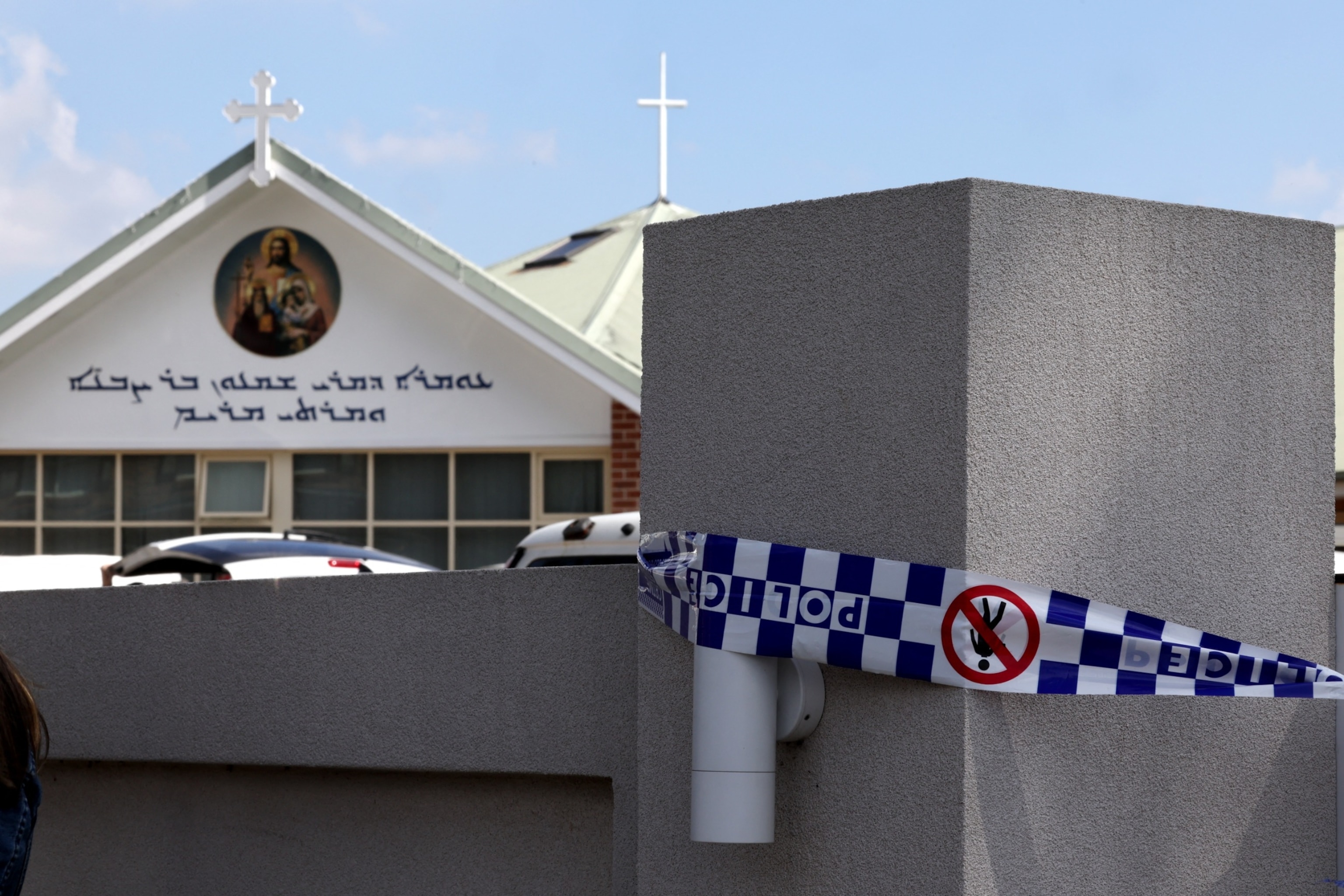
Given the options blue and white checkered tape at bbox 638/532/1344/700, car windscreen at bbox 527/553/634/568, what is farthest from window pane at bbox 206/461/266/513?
blue and white checkered tape at bbox 638/532/1344/700

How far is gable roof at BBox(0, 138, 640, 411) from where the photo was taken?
14.7 meters

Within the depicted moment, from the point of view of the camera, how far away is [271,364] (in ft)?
51.3

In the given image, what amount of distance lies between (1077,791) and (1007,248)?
127 centimetres

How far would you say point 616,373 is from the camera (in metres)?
14.2

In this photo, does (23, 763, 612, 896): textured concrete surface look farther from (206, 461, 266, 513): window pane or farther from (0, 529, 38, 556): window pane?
(0, 529, 38, 556): window pane

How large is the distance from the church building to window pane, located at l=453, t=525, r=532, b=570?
0.02 m

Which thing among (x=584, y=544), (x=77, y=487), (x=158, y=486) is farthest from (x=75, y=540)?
(x=584, y=544)

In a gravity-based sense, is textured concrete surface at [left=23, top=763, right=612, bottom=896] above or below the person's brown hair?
below

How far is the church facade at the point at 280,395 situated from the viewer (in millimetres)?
15148

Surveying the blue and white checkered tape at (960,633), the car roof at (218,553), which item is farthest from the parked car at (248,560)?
the blue and white checkered tape at (960,633)

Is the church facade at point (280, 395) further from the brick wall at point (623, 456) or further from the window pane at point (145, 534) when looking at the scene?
the brick wall at point (623, 456)

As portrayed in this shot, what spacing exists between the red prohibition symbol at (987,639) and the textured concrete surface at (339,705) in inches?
43.7

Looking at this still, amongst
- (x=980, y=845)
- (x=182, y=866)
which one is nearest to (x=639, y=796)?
(x=980, y=845)

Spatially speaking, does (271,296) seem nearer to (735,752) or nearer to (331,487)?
(331,487)
